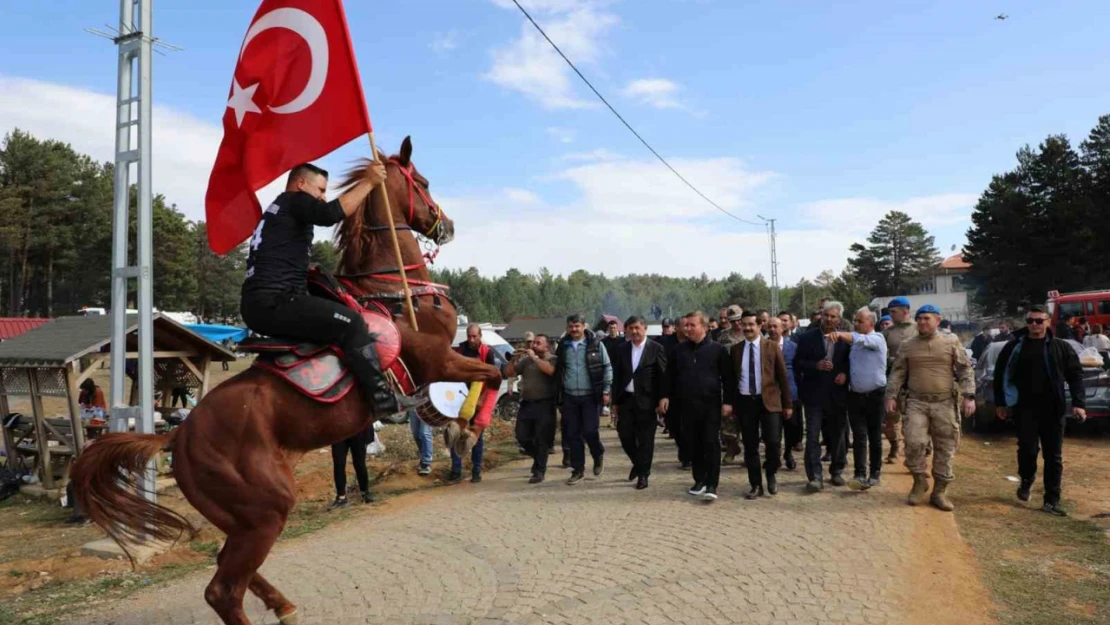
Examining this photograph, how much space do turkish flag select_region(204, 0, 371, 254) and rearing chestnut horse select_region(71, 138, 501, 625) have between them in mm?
451

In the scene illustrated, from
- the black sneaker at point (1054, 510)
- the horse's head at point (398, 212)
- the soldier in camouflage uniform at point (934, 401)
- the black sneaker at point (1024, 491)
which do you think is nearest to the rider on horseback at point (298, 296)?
the horse's head at point (398, 212)

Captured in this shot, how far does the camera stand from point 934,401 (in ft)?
24.5

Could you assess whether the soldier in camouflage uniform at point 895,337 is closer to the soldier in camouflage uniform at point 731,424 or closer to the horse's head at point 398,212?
the soldier in camouflage uniform at point 731,424

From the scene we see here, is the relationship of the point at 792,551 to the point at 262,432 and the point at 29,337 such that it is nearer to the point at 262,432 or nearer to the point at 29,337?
the point at 262,432

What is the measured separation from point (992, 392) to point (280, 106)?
11830mm

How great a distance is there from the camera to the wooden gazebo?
9.58 metres

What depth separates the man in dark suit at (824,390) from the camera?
8.16 m

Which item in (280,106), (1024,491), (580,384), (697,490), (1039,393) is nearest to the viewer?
(280,106)

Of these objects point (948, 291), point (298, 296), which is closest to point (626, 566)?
point (298, 296)

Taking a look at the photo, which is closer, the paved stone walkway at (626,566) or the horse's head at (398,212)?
the horse's head at (398,212)

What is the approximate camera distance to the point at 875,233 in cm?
9375

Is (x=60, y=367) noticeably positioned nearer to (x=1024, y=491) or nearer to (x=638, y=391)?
(x=638, y=391)

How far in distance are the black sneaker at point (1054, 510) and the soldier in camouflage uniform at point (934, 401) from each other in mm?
900

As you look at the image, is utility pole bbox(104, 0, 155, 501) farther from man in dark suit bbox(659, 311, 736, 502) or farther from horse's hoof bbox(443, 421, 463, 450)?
man in dark suit bbox(659, 311, 736, 502)
